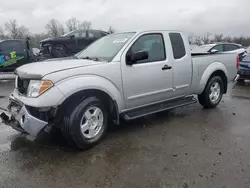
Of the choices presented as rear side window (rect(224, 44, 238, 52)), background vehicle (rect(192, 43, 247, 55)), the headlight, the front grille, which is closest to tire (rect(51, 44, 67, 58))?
background vehicle (rect(192, 43, 247, 55))

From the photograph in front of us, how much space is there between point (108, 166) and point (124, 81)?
1.42 metres

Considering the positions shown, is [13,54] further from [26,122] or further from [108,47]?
[26,122]

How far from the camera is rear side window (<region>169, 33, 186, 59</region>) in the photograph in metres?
4.96

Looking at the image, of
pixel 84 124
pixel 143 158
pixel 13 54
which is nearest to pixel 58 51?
pixel 13 54

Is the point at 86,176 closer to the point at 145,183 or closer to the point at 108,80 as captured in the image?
the point at 145,183

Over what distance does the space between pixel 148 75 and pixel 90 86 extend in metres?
1.19

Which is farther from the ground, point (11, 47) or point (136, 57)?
point (11, 47)

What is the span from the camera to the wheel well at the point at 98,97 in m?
3.68

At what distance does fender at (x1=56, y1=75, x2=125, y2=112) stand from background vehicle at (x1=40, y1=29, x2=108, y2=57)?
8.24 meters

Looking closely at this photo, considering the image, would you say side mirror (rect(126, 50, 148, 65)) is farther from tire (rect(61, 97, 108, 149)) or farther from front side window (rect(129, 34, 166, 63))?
tire (rect(61, 97, 108, 149))

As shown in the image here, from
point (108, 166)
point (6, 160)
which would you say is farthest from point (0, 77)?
point (108, 166)

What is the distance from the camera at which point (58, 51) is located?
38.3 feet

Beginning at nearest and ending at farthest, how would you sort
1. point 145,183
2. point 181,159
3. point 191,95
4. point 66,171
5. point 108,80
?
point 145,183 < point 66,171 < point 181,159 < point 108,80 < point 191,95

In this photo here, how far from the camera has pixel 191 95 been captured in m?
5.54
